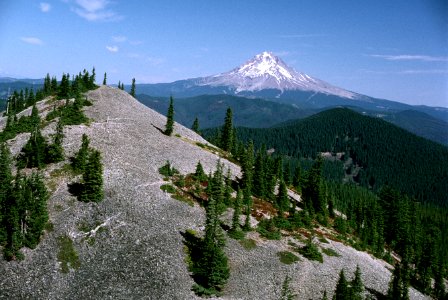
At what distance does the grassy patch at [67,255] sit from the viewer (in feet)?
186

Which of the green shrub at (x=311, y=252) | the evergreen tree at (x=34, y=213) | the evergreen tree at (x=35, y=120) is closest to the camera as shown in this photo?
the evergreen tree at (x=34, y=213)

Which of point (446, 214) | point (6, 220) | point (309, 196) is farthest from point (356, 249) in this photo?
point (446, 214)

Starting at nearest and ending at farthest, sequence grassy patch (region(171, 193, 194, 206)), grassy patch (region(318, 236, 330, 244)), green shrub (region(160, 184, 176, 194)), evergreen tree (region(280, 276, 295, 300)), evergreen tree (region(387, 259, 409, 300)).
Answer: evergreen tree (region(280, 276, 295, 300))
evergreen tree (region(387, 259, 409, 300))
grassy patch (region(171, 193, 194, 206))
green shrub (region(160, 184, 176, 194))
grassy patch (region(318, 236, 330, 244))

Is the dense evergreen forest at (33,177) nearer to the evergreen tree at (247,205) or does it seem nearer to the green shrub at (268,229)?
→ the evergreen tree at (247,205)

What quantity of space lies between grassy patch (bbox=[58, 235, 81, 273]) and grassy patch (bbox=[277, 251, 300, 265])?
34119 millimetres

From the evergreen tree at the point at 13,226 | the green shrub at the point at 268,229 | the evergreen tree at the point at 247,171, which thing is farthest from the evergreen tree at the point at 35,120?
the green shrub at the point at 268,229

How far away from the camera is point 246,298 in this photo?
56.3m

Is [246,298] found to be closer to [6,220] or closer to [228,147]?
[6,220]

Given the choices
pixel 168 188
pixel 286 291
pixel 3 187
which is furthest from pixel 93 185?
pixel 286 291

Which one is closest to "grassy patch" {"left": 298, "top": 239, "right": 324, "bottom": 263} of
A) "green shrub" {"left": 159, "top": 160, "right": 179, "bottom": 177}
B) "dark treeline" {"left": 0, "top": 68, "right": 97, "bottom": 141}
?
"green shrub" {"left": 159, "top": 160, "right": 179, "bottom": 177}

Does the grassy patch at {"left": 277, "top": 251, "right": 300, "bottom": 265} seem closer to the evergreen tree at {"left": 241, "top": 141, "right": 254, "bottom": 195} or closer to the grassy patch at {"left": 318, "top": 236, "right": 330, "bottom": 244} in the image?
the grassy patch at {"left": 318, "top": 236, "right": 330, "bottom": 244}

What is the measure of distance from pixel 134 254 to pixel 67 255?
10073mm

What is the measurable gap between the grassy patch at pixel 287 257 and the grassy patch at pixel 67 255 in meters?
34.1

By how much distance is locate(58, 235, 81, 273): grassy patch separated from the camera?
56744mm
